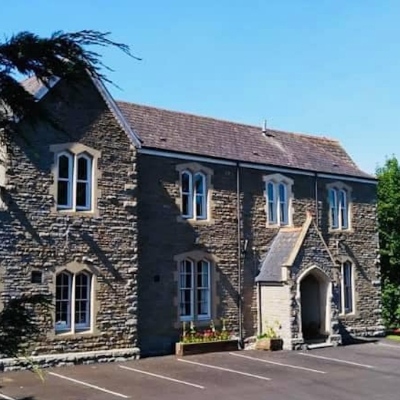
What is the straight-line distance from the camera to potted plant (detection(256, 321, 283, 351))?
22703 mm

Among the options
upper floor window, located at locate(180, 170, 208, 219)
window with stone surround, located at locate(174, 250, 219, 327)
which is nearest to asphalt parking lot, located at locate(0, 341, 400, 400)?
window with stone surround, located at locate(174, 250, 219, 327)

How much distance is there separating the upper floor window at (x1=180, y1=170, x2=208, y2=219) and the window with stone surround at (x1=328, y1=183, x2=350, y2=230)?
7138 mm

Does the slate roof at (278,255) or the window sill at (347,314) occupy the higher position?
the slate roof at (278,255)

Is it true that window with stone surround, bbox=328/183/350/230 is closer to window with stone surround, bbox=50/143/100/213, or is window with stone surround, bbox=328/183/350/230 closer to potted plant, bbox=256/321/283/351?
potted plant, bbox=256/321/283/351

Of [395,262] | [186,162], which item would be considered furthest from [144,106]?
[395,262]

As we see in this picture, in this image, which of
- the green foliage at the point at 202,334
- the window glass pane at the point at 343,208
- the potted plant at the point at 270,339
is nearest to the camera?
the green foliage at the point at 202,334

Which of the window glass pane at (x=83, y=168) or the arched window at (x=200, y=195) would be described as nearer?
the window glass pane at (x=83, y=168)

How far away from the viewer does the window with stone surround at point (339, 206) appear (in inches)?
1089

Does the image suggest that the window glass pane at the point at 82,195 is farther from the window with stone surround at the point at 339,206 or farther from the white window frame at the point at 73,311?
the window with stone surround at the point at 339,206

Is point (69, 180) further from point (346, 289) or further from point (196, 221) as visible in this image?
point (346, 289)

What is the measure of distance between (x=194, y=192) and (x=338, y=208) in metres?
8.28

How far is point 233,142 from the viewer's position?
25.8 meters

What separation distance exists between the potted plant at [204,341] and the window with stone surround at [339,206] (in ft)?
26.0

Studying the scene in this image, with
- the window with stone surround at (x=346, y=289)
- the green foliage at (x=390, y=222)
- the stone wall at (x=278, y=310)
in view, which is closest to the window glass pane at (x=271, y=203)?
the stone wall at (x=278, y=310)
